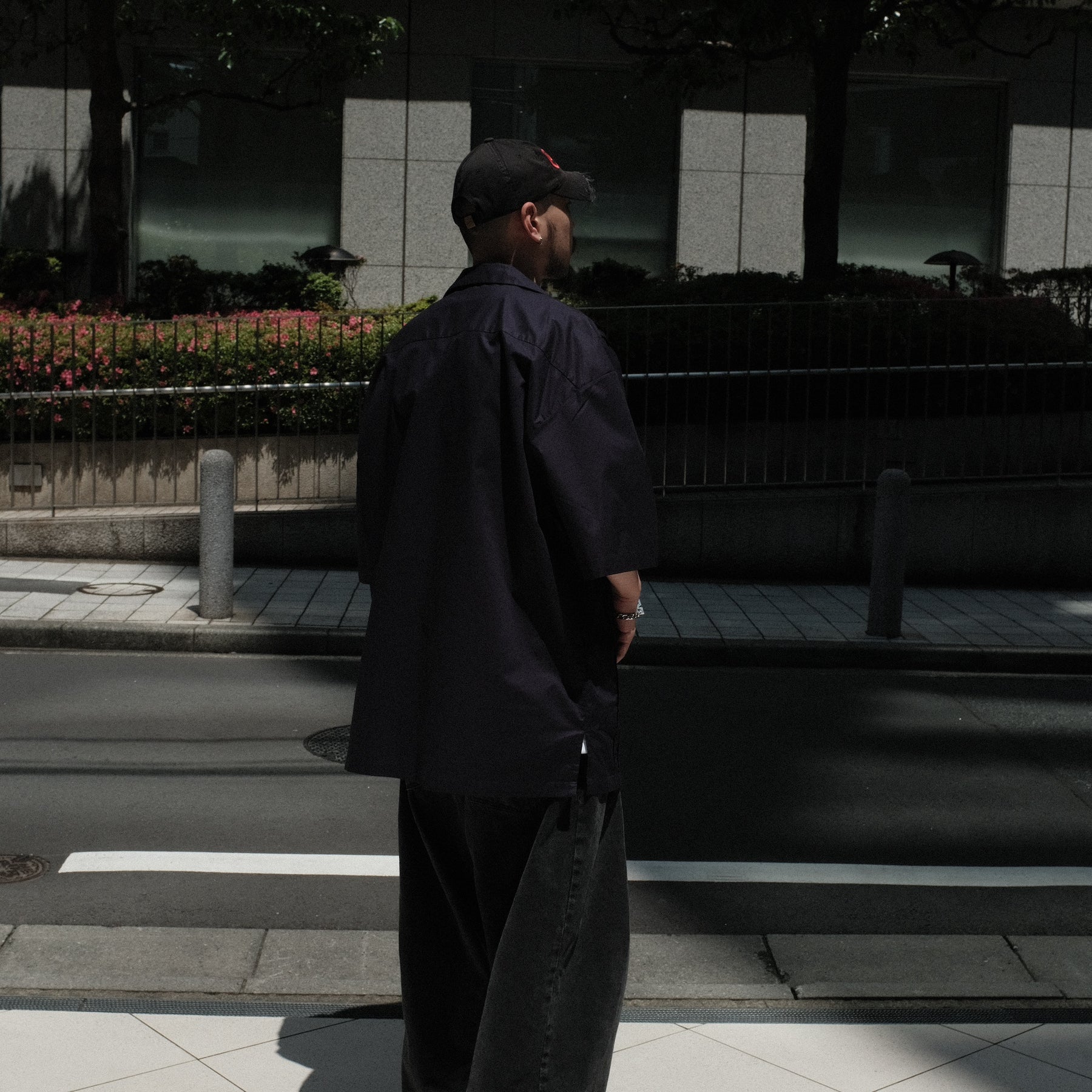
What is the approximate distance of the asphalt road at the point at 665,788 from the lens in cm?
454

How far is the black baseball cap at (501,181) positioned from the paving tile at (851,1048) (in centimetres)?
196

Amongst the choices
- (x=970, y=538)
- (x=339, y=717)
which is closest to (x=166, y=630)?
(x=339, y=717)

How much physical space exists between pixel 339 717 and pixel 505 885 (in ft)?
14.2

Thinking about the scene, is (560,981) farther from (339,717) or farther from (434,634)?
(339,717)

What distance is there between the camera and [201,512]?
8477mm

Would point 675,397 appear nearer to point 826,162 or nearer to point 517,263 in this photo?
point 826,162

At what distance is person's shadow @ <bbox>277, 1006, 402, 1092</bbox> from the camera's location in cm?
328

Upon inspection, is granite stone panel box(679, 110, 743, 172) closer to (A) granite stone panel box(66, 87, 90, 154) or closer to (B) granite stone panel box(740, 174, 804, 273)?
(B) granite stone panel box(740, 174, 804, 273)

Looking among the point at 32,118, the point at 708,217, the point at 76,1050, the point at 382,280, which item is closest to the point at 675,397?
the point at 382,280

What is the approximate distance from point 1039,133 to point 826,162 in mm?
5484

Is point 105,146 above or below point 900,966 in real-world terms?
above

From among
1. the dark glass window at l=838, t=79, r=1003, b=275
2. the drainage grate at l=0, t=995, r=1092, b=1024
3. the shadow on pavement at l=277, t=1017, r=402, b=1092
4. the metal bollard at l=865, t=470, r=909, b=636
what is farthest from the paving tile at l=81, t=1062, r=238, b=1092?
the dark glass window at l=838, t=79, r=1003, b=275

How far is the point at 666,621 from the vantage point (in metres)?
A: 9.09

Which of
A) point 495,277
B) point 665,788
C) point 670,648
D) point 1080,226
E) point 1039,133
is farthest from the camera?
point 1080,226
